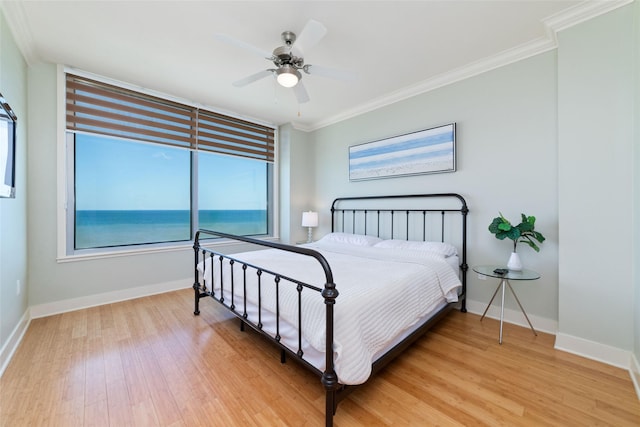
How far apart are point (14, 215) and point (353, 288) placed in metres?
2.84

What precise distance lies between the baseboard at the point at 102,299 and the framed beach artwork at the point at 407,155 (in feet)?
9.73

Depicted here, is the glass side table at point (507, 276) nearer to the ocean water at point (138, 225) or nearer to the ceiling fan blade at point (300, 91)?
the ceiling fan blade at point (300, 91)

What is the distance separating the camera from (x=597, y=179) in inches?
73.8

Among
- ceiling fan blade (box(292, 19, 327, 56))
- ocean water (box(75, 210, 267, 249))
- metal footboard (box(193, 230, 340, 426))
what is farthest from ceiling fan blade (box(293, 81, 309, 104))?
ocean water (box(75, 210, 267, 249))

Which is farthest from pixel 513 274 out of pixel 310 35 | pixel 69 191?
pixel 69 191

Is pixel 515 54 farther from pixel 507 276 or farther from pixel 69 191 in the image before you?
pixel 69 191

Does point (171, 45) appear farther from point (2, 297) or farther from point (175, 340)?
point (175, 340)

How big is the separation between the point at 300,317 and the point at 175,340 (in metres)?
1.37

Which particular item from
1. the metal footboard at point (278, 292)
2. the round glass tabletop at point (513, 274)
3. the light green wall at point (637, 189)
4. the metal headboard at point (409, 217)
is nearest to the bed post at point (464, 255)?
the metal headboard at point (409, 217)

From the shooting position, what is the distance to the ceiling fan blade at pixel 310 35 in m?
1.65

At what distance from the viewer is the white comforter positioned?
133 centimetres

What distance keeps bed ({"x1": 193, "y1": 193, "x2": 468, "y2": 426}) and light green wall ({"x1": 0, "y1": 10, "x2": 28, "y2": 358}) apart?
1316 mm

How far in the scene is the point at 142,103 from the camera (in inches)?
126

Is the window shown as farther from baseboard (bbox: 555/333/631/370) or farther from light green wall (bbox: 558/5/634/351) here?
baseboard (bbox: 555/333/631/370)
